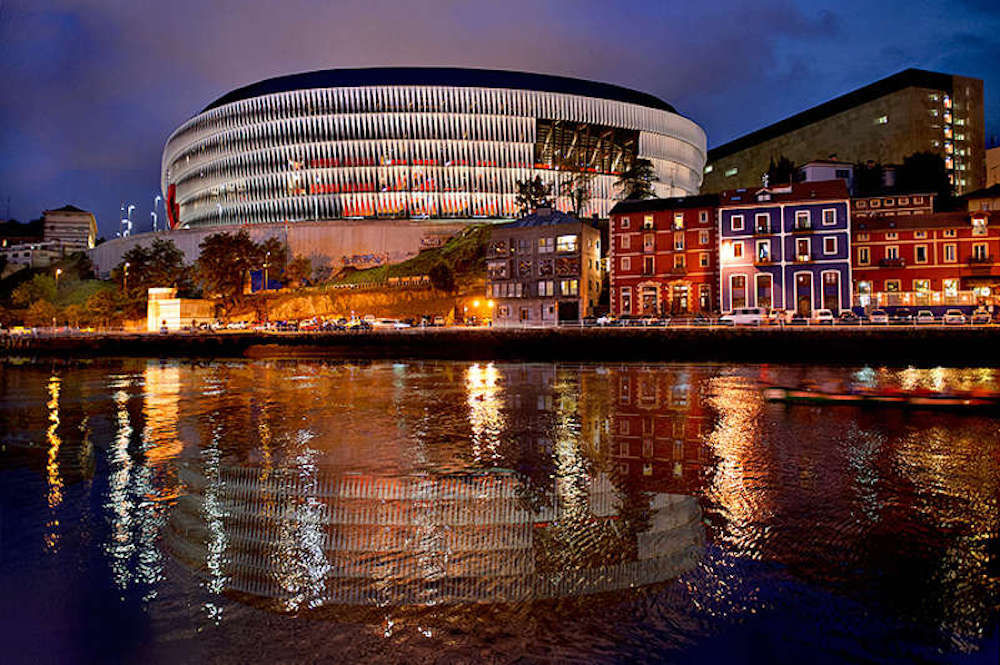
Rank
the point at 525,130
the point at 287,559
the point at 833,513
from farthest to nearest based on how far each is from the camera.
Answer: the point at 525,130
the point at 833,513
the point at 287,559

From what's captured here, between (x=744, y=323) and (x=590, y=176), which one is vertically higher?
(x=590, y=176)

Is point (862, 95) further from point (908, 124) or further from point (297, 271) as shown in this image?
point (297, 271)

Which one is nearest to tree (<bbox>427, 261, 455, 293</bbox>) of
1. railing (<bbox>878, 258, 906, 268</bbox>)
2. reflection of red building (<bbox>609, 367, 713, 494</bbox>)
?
railing (<bbox>878, 258, 906, 268</bbox>)

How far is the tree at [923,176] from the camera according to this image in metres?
91.5

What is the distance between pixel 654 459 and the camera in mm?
17391

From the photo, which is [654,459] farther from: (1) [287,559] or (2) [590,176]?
(2) [590,176]

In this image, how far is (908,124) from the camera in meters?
120

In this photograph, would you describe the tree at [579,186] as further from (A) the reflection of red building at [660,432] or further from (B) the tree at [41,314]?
(A) the reflection of red building at [660,432]

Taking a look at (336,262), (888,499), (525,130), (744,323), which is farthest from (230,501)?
(525,130)

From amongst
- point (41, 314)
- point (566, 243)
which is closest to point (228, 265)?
point (41, 314)

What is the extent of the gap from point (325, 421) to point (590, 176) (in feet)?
402

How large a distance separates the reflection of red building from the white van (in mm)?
21765

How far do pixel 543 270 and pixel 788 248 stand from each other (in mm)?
25529

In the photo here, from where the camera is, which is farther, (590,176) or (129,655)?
(590,176)
